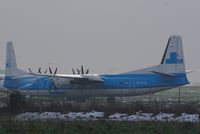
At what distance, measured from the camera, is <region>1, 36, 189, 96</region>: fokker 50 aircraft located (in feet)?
186

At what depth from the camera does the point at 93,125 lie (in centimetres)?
2541

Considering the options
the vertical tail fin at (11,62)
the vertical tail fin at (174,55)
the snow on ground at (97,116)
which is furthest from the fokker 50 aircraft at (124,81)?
the snow on ground at (97,116)

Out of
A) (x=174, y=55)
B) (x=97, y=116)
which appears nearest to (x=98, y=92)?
(x=174, y=55)

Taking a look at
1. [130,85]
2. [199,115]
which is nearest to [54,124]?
[199,115]

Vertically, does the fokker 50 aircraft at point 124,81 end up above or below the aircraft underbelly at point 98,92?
above

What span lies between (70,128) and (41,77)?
38008mm

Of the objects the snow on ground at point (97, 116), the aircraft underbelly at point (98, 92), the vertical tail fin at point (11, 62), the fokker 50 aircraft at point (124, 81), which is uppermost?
the vertical tail fin at point (11, 62)

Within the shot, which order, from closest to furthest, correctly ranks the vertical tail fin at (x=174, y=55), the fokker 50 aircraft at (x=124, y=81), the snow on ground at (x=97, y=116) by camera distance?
the snow on ground at (x=97, y=116), the fokker 50 aircraft at (x=124, y=81), the vertical tail fin at (x=174, y=55)

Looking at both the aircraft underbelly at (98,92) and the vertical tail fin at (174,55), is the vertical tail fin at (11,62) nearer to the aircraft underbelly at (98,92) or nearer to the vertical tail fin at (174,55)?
the aircraft underbelly at (98,92)

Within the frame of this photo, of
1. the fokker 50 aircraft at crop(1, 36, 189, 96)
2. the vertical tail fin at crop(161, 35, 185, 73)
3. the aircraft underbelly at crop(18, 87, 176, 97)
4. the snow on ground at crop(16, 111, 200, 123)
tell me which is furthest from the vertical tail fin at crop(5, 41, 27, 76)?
the snow on ground at crop(16, 111, 200, 123)

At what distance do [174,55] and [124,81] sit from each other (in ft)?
21.6

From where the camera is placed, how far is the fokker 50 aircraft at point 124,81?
56.8 metres

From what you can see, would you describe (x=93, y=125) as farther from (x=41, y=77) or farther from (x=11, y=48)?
(x=11, y=48)

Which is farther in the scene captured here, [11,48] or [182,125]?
[11,48]
